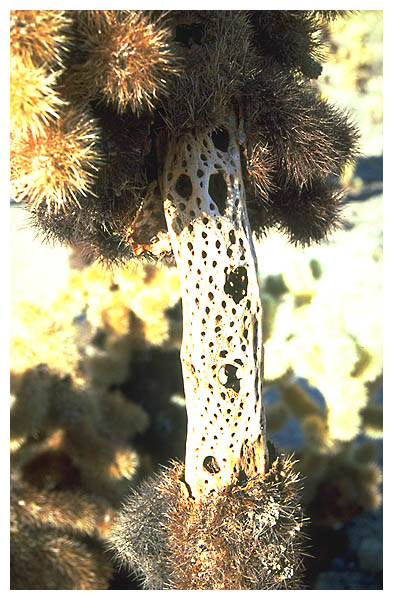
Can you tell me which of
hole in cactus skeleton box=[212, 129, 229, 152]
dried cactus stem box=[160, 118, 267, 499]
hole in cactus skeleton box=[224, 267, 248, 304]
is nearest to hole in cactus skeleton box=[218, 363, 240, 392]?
dried cactus stem box=[160, 118, 267, 499]

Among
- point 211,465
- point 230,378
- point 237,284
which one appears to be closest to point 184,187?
point 237,284

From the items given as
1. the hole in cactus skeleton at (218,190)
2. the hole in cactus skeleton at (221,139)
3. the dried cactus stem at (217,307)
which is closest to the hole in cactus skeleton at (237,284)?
the dried cactus stem at (217,307)

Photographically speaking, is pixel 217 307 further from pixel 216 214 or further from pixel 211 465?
pixel 211 465

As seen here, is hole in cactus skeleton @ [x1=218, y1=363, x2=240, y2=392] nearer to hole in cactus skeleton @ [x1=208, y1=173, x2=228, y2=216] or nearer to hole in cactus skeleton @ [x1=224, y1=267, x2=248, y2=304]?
hole in cactus skeleton @ [x1=224, y1=267, x2=248, y2=304]

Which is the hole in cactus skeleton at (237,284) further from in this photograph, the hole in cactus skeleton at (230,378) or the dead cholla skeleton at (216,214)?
the hole in cactus skeleton at (230,378)

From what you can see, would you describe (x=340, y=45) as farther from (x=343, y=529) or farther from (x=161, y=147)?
(x=343, y=529)
